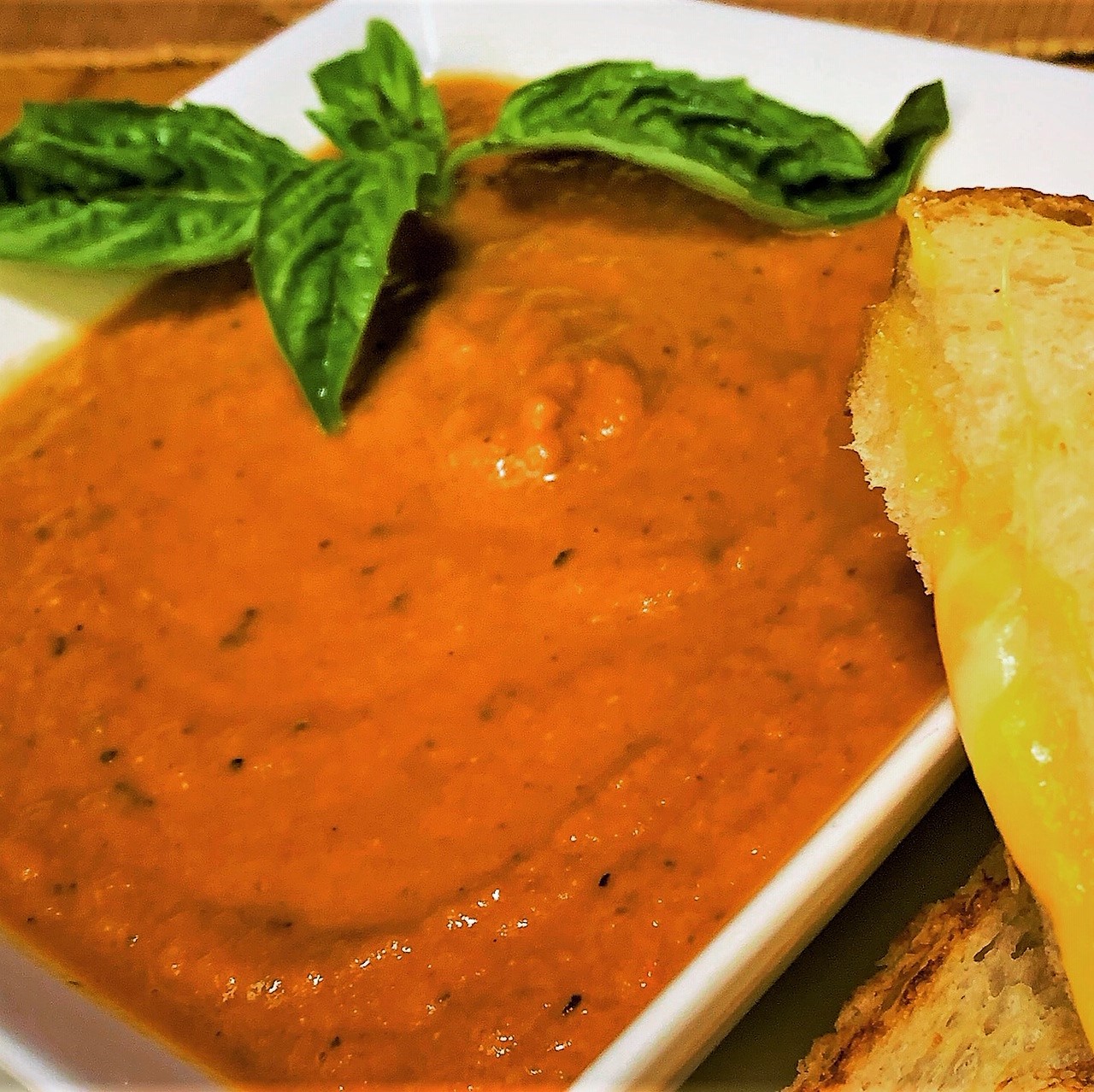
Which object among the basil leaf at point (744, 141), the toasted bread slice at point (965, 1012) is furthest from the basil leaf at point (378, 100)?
the toasted bread slice at point (965, 1012)

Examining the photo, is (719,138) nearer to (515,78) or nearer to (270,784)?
(515,78)

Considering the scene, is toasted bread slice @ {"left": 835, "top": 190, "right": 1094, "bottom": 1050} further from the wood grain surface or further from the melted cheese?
the wood grain surface

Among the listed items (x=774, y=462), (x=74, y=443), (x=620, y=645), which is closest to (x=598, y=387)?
(x=774, y=462)

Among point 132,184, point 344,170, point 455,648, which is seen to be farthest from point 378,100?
point 455,648

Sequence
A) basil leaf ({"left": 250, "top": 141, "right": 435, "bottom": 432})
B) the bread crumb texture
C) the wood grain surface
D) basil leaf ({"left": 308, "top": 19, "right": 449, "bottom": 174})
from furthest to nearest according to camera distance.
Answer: the wood grain surface
basil leaf ({"left": 308, "top": 19, "right": 449, "bottom": 174})
basil leaf ({"left": 250, "top": 141, "right": 435, "bottom": 432})
the bread crumb texture

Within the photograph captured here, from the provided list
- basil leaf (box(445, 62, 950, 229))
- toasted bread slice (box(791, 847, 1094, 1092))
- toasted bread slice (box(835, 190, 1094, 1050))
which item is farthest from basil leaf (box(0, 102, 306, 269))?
toasted bread slice (box(791, 847, 1094, 1092))

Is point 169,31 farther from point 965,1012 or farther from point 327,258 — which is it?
point 965,1012
